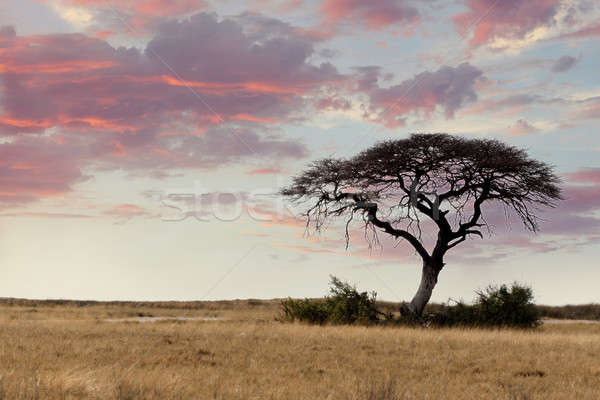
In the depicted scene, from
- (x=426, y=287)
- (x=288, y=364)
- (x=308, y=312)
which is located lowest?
(x=288, y=364)

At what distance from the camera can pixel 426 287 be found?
30438mm

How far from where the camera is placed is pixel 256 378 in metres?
13.2

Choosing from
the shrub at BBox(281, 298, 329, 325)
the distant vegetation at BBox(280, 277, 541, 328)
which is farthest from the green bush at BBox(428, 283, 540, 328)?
the shrub at BBox(281, 298, 329, 325)

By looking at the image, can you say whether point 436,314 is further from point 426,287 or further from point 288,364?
point 288,364

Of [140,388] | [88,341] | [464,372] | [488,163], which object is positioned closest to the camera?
[140,388]

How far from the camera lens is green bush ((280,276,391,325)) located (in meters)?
28.8

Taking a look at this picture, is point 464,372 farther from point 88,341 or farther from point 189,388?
point 88,341

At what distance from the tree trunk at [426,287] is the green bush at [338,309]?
1.70m

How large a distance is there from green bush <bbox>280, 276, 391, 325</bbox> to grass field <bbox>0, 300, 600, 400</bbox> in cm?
420

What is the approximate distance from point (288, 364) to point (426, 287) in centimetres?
1642

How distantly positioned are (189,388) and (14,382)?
3.12 m

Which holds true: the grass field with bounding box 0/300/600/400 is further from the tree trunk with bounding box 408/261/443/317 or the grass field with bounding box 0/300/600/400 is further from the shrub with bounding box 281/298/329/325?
the tree trunk with bounding box 408/261/443/317

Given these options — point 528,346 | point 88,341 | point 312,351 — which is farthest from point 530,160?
point 88,341

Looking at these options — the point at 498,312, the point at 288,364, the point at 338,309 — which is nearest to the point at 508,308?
the point at 498,312
